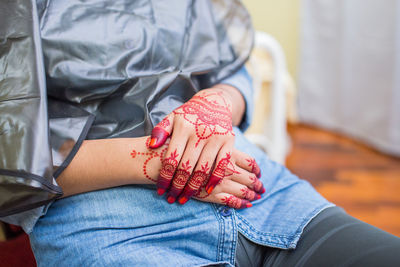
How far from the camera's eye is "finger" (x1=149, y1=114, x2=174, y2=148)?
26.2 inches

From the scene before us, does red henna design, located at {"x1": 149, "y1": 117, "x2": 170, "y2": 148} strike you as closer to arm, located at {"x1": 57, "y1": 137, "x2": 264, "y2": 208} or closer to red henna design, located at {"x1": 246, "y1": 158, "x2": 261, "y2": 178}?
arm, located at {"x1": 57, "y1": 137, "x2": 264, "y2": 208}

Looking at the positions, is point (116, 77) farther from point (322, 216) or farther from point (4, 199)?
point (322, 216)

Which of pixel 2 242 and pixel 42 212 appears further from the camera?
pixel 2 242

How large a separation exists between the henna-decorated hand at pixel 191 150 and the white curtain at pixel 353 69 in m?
1.81

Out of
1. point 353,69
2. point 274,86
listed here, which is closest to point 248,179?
point 274,86

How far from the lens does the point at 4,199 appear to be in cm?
60

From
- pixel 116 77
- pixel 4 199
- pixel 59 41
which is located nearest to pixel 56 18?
pixel 59 41

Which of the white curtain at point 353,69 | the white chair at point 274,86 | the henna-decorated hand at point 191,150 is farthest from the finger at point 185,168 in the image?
the white curtain at point 353,69

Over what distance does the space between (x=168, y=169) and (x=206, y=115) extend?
0.13 meters

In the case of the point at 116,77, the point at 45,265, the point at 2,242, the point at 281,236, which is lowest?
the point at 2,242

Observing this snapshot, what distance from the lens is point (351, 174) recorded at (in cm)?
208

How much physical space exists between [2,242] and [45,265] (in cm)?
29

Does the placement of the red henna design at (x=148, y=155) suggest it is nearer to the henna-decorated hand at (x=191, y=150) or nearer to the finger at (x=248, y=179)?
the henna-decorated hand at (x=191, y=150)

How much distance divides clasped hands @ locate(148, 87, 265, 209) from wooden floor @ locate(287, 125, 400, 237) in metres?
1.19
